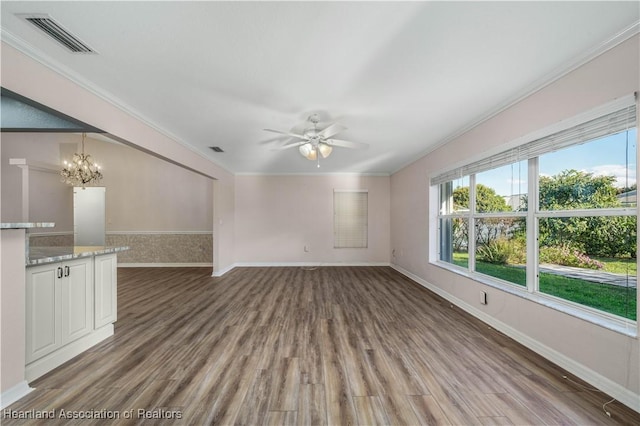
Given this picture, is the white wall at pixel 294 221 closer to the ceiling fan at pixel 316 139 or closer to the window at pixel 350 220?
the window at pixel 350 220

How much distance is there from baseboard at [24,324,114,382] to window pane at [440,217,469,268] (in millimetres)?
4731

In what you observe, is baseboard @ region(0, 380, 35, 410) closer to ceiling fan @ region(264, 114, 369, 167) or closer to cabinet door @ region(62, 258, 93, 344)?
cabinet door @ region(62, 258, 93, 344)

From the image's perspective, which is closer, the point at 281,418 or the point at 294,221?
the point at 281,418

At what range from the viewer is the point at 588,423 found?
1488 millimetres

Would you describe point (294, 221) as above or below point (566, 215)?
below

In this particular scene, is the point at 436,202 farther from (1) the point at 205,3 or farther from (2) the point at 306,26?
(1) the point at 205,3

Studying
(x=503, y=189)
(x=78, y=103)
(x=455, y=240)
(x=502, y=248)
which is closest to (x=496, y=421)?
(x=502, y=248)

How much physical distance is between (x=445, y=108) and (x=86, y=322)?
4.42m

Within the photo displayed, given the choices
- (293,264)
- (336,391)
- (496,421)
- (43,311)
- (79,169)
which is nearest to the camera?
(496,421)

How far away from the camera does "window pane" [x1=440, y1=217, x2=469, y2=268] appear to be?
12.2 feet

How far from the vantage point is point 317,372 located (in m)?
1.98

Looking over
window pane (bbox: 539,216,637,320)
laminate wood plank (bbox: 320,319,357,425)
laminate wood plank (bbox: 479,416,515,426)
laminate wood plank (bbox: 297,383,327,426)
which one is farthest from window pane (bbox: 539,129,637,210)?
laminate wood plank (bbox: 297,383,327,426)

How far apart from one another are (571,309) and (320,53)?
3009mm

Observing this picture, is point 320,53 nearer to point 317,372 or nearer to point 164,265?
point 317,372
